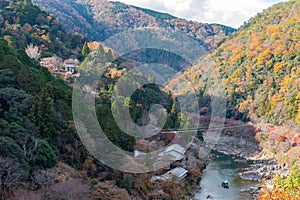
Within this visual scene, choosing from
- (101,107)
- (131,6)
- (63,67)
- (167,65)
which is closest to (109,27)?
(131,6)

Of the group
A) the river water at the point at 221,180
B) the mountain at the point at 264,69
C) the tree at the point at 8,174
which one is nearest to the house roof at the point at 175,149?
the river water at the point at 221,180

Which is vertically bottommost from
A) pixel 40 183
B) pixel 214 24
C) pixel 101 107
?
pixel 40 183

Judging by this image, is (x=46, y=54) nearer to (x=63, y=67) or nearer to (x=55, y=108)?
(x=63, y=67)

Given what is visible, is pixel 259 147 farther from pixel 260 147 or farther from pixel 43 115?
pixel 43 115

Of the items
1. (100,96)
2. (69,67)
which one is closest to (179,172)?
(100,96)

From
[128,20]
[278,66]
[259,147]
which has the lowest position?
[259,147]

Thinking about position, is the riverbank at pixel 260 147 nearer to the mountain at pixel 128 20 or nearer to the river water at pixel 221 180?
the river water at pixel 221 180
